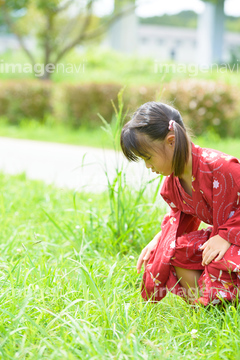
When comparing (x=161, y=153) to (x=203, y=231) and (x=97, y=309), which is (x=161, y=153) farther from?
(x=97, y=309)

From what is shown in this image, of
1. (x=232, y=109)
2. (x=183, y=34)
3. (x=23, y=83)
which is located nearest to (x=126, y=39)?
(x=183, y=34)

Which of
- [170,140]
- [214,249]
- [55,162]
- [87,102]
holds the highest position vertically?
[170,140]

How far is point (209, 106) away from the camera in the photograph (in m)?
6.51

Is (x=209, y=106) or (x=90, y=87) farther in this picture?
(x=90, y=87)

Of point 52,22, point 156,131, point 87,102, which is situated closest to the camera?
point 156,131

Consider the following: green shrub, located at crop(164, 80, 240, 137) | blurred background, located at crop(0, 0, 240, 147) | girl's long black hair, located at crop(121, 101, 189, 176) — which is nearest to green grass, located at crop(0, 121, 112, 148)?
blurred background, located at crop(0, 0, 240, 147)

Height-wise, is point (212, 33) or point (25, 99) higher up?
point (212, 33)

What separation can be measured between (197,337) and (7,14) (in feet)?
36.5

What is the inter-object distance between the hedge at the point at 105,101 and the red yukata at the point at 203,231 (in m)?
2.97

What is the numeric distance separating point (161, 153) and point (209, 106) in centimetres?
511

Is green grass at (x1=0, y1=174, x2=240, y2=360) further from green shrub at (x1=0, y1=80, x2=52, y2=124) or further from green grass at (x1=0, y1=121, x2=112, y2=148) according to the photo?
green shrub at (x1=0, y1=80, x2=52, y2=124)

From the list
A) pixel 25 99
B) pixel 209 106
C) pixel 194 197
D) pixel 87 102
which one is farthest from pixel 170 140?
pixel 25 99

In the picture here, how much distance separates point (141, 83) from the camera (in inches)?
299

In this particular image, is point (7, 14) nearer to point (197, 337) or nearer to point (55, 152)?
point (55, 152)
